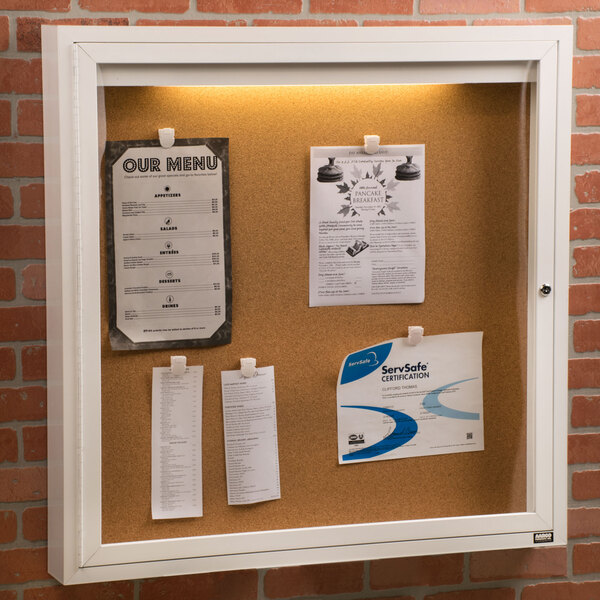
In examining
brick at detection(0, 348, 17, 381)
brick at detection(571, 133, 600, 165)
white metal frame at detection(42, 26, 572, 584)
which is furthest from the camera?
brick at detection(571, 133, 600, 165)

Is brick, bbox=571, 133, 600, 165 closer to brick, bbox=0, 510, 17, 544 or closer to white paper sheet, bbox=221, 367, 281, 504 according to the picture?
white paper sheet, bbox=221, 367, 281, 504

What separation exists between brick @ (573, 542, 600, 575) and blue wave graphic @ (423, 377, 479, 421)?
45 centimetres

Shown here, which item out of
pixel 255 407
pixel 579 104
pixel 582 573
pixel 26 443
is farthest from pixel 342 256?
pixel 582 573

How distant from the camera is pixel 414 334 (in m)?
1.30

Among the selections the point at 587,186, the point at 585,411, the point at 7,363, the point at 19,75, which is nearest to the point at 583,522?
the point at 585,411

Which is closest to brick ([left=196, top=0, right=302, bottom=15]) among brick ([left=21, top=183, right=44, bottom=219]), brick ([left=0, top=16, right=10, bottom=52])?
brick ([left=0, top=16, right=10, bottom=52])

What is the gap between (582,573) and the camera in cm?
147

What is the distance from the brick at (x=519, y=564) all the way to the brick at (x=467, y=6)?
1141mm

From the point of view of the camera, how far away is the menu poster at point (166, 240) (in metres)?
1.21

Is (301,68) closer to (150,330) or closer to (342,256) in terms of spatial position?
(342,256)

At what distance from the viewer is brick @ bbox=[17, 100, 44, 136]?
1.24 meters

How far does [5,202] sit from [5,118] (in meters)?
0.16

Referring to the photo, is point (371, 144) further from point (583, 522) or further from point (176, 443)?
point (583, 522)

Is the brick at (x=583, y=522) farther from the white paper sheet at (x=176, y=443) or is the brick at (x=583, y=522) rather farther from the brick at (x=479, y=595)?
the white paper sheet at (x=176, y=443)
